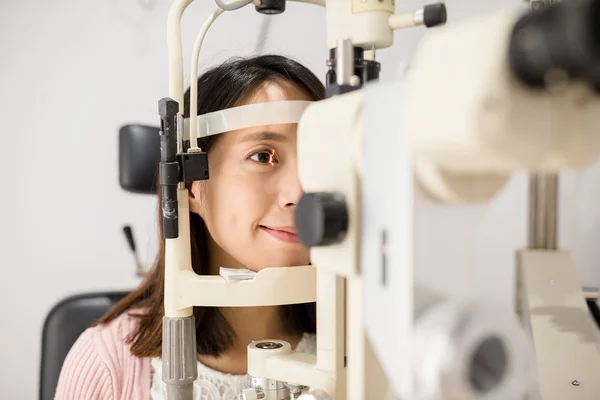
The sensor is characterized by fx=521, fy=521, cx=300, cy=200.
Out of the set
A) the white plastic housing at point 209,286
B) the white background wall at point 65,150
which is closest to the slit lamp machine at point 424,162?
the white plastic housing at point 209,286

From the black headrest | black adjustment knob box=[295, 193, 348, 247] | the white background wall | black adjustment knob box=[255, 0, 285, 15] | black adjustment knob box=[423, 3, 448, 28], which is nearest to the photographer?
black adjustment knob box=[295, 193, 348, 247]

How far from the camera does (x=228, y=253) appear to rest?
3.41 feet

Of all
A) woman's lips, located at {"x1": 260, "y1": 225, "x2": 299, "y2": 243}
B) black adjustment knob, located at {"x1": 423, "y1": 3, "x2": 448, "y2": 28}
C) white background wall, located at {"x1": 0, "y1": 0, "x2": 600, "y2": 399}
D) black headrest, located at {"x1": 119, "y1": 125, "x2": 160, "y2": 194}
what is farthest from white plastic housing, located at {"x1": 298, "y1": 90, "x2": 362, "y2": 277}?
white background wall, located at {"x1": 0, "y1": 0, "x2": 600, "y2": 399}

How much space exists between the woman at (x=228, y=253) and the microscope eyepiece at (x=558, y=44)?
2.04 ft

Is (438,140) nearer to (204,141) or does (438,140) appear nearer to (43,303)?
(204,141)

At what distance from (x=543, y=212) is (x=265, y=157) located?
551 mm

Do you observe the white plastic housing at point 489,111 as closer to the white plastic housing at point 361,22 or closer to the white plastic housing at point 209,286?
the white plastic housing at point 361,22

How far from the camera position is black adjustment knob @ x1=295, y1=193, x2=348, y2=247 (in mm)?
441

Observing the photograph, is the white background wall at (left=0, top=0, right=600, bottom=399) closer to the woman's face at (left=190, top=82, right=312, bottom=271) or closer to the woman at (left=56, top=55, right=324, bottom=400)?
the woman at (left=56, top=55, right=324, bottom=400)

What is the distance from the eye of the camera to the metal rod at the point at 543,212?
977 mm

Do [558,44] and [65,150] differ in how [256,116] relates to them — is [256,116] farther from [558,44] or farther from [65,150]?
[65,150]

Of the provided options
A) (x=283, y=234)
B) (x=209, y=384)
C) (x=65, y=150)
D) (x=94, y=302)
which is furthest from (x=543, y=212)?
(x=65, y=150)

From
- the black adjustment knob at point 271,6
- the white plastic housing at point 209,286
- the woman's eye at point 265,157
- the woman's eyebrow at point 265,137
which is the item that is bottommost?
the white plastic housing at point 209,286

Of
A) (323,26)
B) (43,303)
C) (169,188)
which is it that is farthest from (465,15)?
(43,303)
